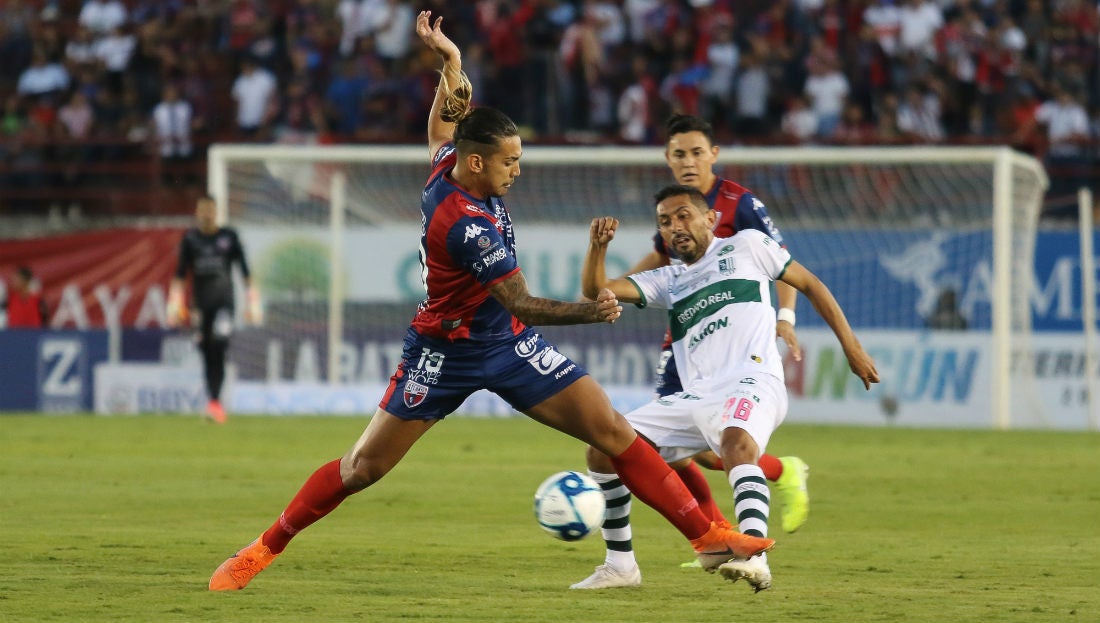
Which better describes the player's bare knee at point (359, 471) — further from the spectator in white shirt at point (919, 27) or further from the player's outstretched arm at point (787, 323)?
the spectator in white shirt at point (919, 27)

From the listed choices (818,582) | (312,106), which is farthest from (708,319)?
(312,106)

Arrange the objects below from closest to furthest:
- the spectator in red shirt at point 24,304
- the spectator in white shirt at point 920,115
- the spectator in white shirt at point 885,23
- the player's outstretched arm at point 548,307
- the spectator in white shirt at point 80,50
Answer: the player's outstretched arm at point 548,307 < the spectator in red shirt at point 24,304 < the spectator in white shirt at point 920,115 < the spectator in white shirt at point 885,23 < the spectator in white shirt at point 80,50

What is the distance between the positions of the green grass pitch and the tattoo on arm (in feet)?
3.86

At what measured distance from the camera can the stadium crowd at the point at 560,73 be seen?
2194cm

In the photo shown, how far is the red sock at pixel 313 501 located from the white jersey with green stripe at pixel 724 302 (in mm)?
1727

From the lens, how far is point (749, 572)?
6.77 metres

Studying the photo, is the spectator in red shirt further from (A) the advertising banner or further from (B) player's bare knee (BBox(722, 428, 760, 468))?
(B) player's bare knee (BBox(722, 428, 760, 468))

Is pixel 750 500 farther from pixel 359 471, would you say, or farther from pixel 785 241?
pixel 785 241

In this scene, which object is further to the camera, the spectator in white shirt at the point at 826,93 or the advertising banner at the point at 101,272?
the spectator in white shirt at the point at 826,93

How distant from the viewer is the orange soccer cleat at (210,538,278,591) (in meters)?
7.21

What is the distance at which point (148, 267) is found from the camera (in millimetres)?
21484

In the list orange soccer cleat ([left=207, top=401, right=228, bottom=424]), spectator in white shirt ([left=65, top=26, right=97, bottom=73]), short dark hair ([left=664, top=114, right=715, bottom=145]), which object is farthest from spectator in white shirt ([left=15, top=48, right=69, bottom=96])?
short dark hair ([left=664, top=114, right=715, bottom=145])

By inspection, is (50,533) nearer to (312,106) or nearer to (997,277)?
(997,277)

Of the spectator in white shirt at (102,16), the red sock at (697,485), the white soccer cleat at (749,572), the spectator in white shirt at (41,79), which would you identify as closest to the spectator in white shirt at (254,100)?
the spectator in white shirt at (102,16)
